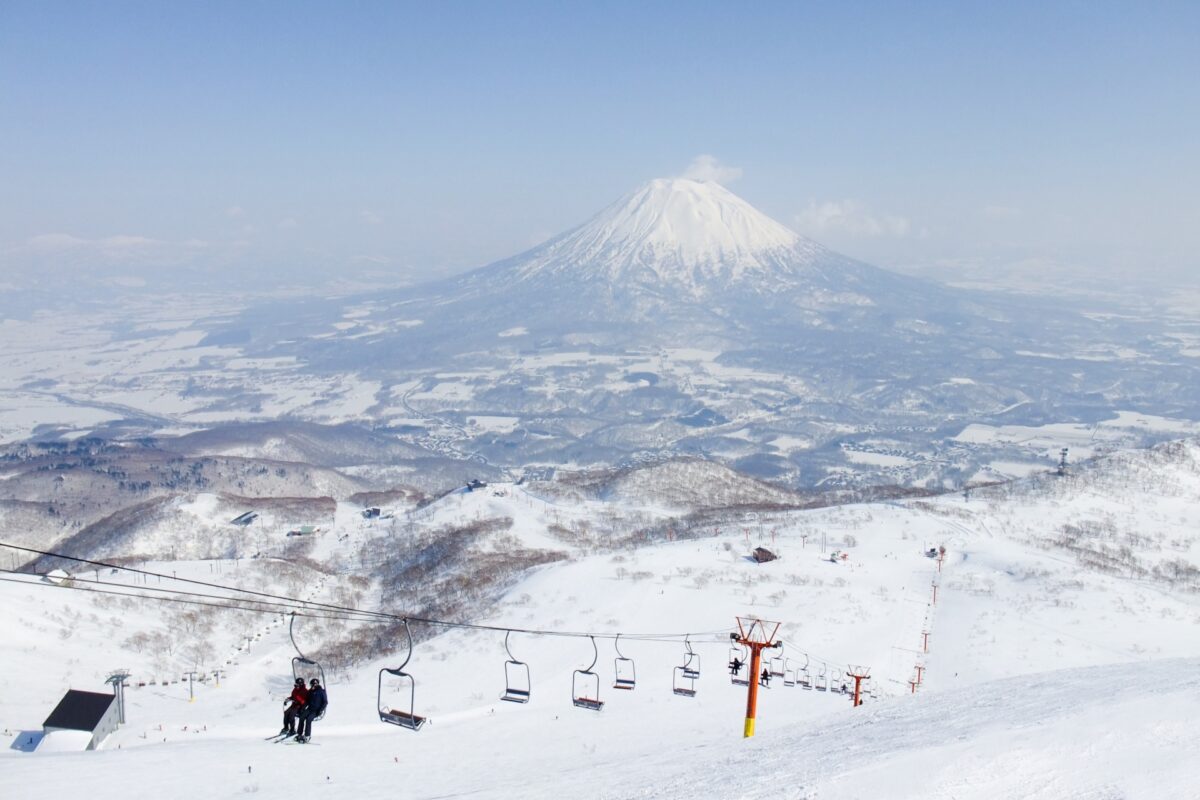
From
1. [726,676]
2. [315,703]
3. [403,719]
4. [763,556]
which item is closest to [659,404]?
[763,556]

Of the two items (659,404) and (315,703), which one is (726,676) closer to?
(315,703)

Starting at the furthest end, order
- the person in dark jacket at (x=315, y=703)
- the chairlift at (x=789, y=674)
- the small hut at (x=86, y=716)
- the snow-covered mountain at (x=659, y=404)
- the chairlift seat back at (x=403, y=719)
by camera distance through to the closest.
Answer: the snow-covered mountain at (x=659, y=404) → the chairlift at (x=789, y=674) → the small hut at (x=86, y=716) → the chairlift seat back at (x=403, y=719) → the person in dark jacket at (x=315, y=703)

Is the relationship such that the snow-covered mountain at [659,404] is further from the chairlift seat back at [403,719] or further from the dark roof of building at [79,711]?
the chairlift seat back at [403,719]

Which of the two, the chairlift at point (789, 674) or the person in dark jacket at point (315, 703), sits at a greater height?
the person in dark jacket at point (315, 703)

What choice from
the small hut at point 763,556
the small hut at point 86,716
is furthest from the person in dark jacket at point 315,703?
the small hut at point 763,556

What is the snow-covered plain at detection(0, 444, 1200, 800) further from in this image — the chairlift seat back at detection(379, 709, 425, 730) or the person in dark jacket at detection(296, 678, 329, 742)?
Result: the person in dark jacket at detection(296, 678, 329, 742)

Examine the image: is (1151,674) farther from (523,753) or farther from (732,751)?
(523,753)

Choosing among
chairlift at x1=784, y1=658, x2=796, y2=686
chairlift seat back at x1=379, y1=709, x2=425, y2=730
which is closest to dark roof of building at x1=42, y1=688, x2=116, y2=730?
chairlift seat back at x1=379, y1=709, x2=425, y2=730
